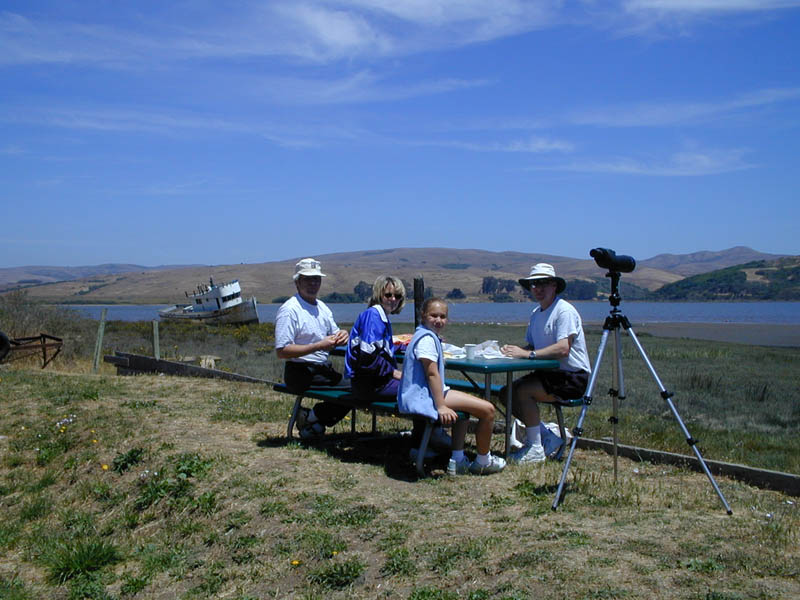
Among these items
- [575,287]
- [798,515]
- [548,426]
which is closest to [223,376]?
[548,426]

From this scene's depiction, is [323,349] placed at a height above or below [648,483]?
above

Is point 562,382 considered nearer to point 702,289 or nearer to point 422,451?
point 422,451

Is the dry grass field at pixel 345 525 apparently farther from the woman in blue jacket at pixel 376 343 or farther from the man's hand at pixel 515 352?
the man's hand at pixel 515 352

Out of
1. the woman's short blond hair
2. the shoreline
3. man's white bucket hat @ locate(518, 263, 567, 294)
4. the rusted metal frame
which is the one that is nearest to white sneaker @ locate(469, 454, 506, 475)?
the woman's short blond hair

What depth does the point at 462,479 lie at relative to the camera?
5.54m

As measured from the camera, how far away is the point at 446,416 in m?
5.35

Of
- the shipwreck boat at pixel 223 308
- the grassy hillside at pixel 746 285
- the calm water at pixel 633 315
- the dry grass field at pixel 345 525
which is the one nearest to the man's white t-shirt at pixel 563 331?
the dry grass field at pixel 345 525

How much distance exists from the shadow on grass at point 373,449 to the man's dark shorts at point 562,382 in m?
1.04

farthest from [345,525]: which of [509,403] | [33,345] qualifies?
[33,345]

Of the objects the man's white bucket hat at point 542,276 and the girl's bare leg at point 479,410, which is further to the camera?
the man's white bucket hat at point 542,276

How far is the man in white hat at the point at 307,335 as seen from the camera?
20.4ft

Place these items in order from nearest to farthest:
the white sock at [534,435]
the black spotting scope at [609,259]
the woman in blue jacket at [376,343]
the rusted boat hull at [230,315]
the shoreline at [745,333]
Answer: the black spotting scope at [609,259] → the woman in blue jacket at [376,343] → the white sock at [534,435] → the shoreline at [745,333] → the rusted boat hull at [230,315]

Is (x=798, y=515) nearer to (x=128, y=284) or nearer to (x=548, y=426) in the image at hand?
(x=548, y=426)

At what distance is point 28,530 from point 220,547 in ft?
6.60
